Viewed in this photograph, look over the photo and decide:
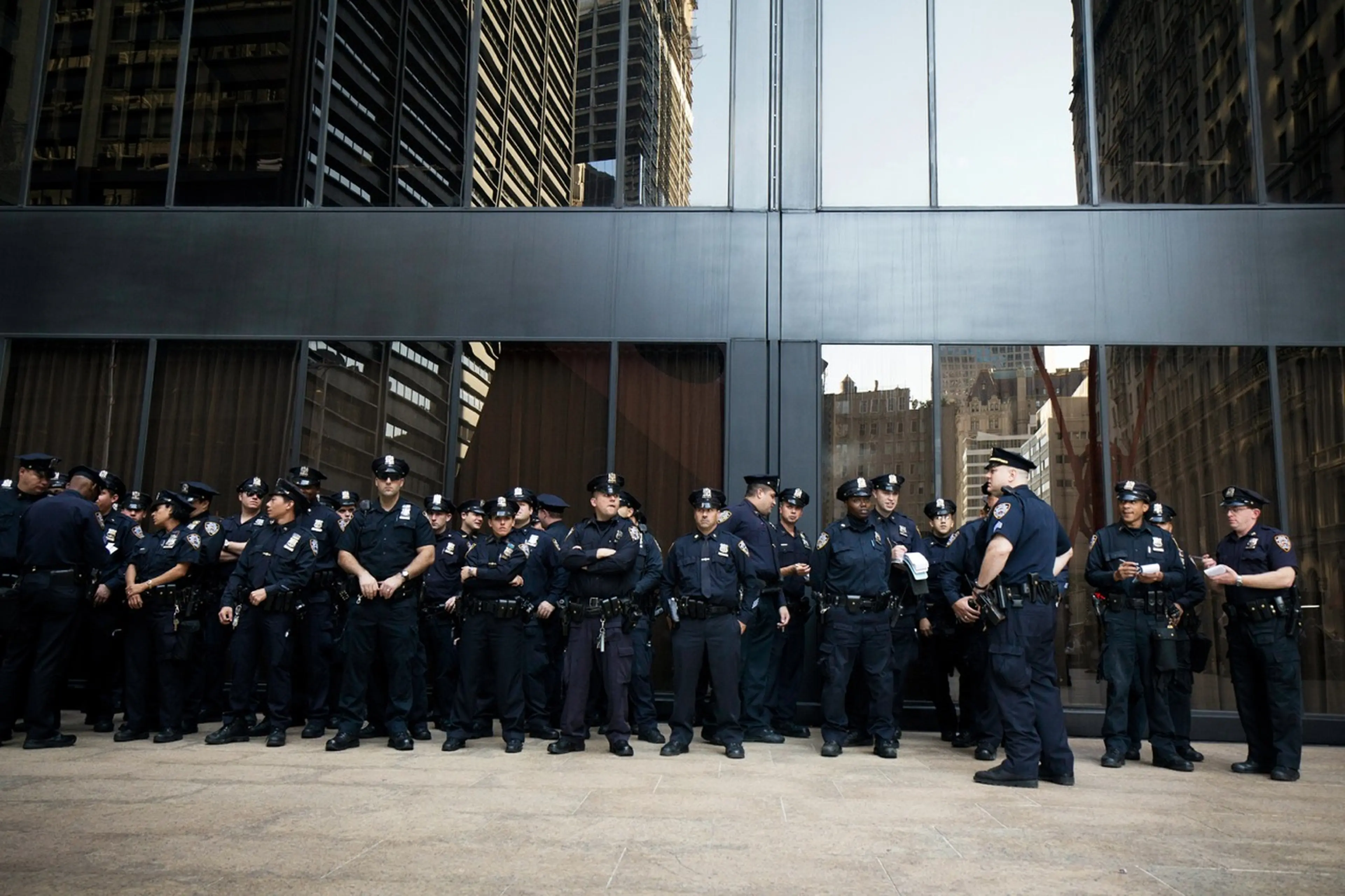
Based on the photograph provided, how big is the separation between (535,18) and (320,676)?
7367 mm

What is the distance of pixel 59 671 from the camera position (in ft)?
24.3

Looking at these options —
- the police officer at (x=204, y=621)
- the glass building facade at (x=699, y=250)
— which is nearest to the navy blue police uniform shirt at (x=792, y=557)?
the glass building facade at (x=699, y=250)

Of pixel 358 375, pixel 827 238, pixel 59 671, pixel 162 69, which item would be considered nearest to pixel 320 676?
pixel 59 671

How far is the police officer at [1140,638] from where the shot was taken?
7.32m

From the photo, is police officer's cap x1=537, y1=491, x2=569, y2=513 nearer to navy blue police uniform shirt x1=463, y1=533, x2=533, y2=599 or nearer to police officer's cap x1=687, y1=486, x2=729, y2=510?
navy blue police uniform shirt x1=463, y1=533, x2=533, y2=599

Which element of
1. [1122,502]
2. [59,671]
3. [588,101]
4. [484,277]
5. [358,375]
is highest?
[588,101]

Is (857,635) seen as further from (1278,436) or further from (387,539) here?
(1278,436)

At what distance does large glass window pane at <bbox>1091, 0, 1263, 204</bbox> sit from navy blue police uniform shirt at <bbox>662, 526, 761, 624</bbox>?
554 centimetres

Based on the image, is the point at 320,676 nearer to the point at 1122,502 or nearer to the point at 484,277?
the point at 484,277

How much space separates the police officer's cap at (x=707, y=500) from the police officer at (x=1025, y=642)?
208cm

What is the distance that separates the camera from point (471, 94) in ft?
35.4

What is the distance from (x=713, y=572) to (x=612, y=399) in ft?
9.67

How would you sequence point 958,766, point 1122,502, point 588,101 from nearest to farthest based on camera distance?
point 958,766 < point 1122,502 < point 588,101

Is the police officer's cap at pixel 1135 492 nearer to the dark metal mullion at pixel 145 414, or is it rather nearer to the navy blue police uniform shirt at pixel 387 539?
the navy blue police uniform shirt at pixel 387 539
